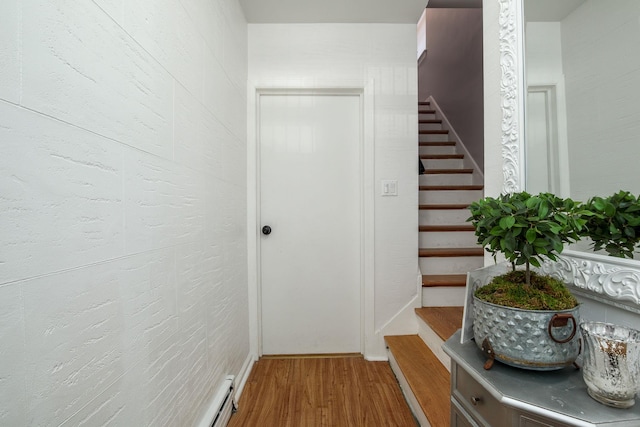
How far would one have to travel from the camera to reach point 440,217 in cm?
267

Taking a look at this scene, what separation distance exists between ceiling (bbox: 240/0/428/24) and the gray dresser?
2115mm

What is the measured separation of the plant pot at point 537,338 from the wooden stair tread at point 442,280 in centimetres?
149

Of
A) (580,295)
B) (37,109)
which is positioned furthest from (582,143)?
(37,109)

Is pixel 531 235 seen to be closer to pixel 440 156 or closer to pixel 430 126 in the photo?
pixel 440 156

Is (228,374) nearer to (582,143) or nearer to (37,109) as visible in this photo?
(37,109)

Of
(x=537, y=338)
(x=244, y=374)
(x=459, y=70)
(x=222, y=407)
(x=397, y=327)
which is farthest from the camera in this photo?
(x=459, y=70)

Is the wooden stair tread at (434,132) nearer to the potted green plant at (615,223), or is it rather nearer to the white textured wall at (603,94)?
the white textured wall at (603,94)

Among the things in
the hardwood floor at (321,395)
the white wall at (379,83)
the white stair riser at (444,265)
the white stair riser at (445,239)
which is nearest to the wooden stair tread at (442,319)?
the white wall at (379,83)

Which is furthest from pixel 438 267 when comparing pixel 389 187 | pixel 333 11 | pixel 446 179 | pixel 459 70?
pixel 459 70

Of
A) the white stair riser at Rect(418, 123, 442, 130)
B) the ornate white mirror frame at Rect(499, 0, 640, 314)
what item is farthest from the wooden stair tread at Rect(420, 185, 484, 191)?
the ornate white mirror frame at Rect(499, 0, 640, 314)

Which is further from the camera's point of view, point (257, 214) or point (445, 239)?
point (445, 239)

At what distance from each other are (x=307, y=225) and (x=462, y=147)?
227cm

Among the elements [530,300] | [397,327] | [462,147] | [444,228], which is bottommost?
Result: [397,327]

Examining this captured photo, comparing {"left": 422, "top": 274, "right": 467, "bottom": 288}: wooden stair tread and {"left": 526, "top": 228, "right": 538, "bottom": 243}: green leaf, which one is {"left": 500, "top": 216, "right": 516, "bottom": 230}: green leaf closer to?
{"left": 526, "top": 228, "right": 538, "bottom": 243}: green leaf
